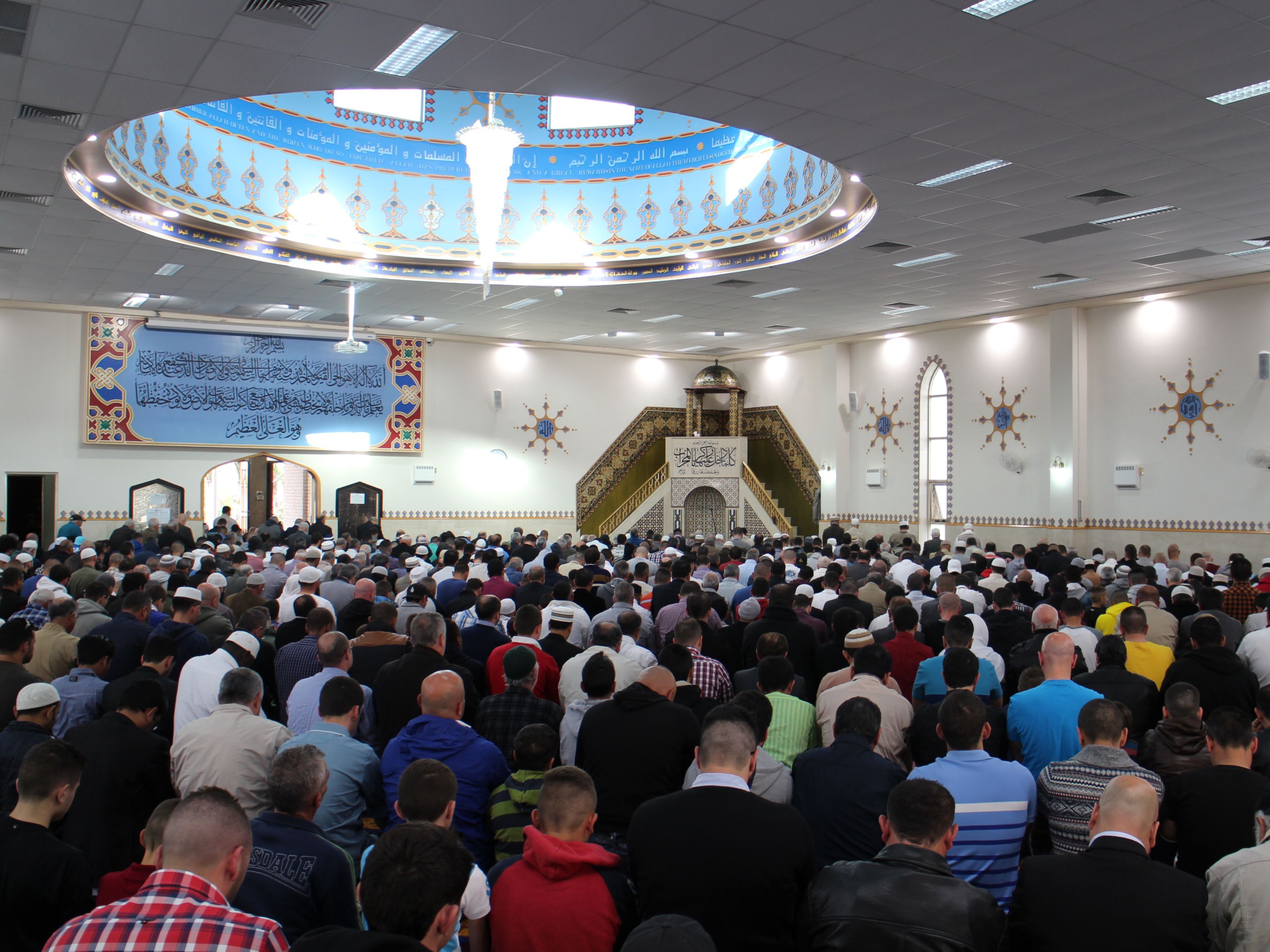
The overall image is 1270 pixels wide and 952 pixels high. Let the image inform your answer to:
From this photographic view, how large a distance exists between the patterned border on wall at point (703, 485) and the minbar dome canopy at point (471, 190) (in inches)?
228

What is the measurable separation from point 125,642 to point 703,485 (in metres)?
13.1

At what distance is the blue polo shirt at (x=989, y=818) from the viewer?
8.54 feet

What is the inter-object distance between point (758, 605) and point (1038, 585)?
3.43 metres

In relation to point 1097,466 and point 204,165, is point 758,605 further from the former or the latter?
point 1097,466

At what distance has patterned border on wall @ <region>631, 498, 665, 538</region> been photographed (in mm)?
17266

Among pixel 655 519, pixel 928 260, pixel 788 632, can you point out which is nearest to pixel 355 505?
pixel 655 519

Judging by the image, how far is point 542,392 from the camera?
1709 cm

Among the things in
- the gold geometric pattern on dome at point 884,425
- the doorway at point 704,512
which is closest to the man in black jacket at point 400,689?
the gold geometric pattern on dome at point 884,425

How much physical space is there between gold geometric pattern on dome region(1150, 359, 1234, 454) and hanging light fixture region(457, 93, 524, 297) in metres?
8.42

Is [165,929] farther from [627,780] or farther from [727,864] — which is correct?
[627,780]

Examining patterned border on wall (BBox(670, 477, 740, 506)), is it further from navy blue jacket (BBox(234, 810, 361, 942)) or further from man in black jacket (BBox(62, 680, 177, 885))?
navy blue jacket (BBox(234, 810, 361, 942))

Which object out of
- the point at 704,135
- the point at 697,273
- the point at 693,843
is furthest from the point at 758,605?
the point at 704,135

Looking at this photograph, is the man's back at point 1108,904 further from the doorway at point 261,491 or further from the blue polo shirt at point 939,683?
the doorway at point 261,491

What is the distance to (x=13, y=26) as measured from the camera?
5.29 m
